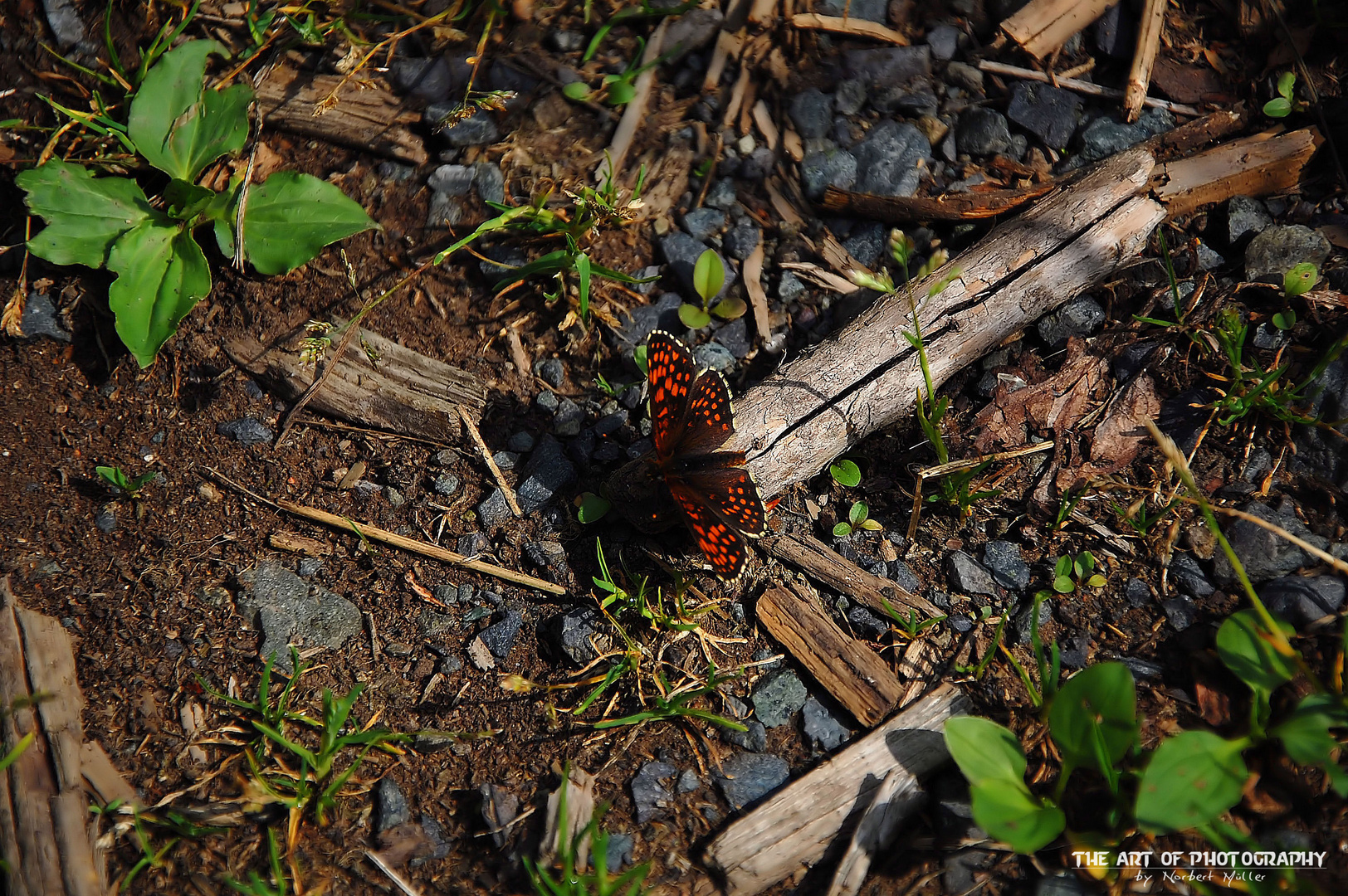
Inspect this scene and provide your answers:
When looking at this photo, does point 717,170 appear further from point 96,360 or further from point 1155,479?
point 96,360

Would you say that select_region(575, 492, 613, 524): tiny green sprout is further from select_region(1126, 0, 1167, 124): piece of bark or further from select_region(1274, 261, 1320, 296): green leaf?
select_region(1126, 0, 1167, 124): piece of bark

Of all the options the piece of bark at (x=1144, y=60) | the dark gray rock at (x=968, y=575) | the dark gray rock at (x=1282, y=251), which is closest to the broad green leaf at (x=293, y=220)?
the dark gray rock at (x=968, y=575)

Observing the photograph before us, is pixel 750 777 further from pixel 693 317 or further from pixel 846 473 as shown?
pixel 693 317

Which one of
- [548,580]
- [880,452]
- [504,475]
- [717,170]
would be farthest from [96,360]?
[880,452]

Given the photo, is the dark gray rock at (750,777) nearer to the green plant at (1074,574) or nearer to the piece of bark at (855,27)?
the green plant at (1074,574)

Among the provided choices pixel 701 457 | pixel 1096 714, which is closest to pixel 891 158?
pixel 701 457

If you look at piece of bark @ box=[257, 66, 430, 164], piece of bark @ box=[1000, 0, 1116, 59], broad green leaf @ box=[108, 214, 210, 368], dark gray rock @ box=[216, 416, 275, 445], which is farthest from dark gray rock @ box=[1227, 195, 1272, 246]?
broad green leaf @ box=[108, 214, 210, 368]

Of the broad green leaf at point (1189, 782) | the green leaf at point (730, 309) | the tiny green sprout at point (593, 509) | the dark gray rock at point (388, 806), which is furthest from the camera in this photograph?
the green leaf at point (730, 309)
